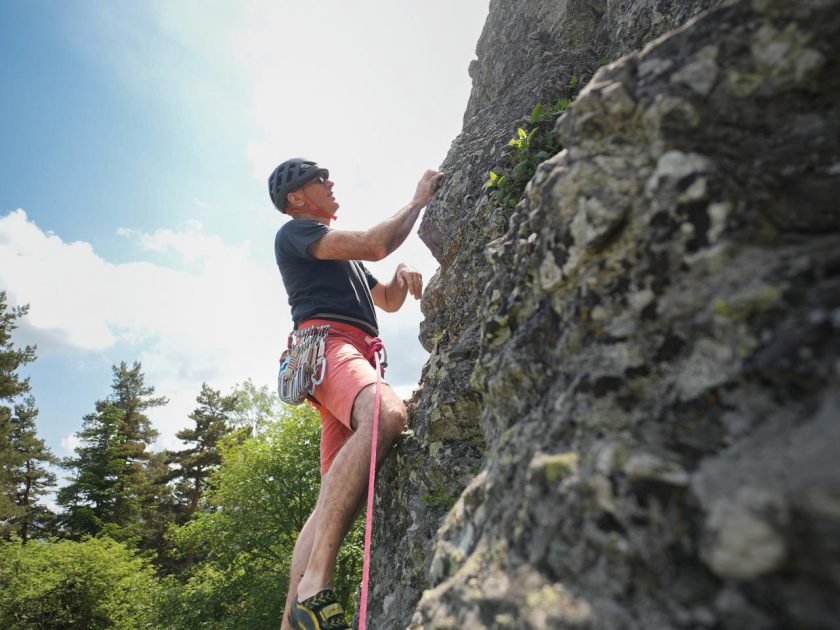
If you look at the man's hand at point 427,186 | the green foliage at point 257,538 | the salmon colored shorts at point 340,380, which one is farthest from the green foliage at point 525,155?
the green foliage at point 257,538

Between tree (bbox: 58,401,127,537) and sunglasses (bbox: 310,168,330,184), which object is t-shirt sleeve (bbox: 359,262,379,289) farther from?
tree (bbox: 58,401,127,537)

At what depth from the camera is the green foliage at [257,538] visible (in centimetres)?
1789

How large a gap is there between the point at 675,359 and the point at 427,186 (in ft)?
13.0

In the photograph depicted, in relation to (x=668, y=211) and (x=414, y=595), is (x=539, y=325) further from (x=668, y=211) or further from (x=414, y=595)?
(x=414, y=595)

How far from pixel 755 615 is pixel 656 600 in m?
0.18

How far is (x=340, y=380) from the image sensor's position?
3.45 metres

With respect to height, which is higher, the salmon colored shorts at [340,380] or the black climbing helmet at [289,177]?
the black climbing helmet at [289,177]

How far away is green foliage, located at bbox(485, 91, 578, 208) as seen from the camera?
162 inches

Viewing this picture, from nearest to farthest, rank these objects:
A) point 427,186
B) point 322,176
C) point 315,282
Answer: point 315,282
point 322,176
point 427,186

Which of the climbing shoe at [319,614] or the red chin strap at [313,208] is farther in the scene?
the red chin strap at [313,208]

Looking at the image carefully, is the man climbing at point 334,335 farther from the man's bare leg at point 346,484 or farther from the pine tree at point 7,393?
the pine tree at point 7,393

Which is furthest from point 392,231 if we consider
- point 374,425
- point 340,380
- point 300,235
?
point 374,425

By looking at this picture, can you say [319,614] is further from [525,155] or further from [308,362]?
[525,155]

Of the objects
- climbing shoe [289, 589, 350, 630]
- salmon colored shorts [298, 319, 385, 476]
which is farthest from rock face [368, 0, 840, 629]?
salmon colored shorts [298, 319, 385, 476]
